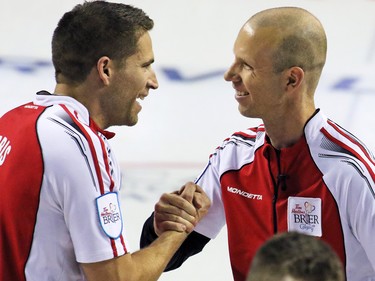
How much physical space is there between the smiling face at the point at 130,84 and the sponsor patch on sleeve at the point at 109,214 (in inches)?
11.2

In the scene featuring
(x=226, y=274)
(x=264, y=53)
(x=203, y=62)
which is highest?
(x=203, y=62)

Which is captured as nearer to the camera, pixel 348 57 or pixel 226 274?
pixel 226 274

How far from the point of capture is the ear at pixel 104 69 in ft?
6.92

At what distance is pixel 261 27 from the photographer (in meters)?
2.30

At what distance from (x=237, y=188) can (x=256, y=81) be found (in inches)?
11.2

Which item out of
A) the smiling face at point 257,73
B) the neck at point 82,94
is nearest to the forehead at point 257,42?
the smiling face at point 257,73

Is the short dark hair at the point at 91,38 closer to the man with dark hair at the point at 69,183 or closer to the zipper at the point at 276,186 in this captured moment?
the man with dark hair at the point at 69,183

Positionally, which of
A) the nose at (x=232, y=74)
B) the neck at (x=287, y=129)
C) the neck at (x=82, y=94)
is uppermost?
the nose at (x=232, y=74)

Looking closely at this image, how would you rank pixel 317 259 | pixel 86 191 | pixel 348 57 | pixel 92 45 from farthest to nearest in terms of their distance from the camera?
pixel 348 57
pixel 92 45
pixel 86 191
pixel 317 259

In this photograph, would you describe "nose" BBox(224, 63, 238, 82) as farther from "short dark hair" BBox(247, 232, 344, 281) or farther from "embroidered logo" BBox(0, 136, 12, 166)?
"short dark hair" BBox(247, 232, 344, 281)

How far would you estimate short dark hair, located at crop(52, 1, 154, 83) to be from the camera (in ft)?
6.89

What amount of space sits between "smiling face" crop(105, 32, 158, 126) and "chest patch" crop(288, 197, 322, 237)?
1.51ft

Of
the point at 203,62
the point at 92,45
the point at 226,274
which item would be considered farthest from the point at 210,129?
the point at 92,45

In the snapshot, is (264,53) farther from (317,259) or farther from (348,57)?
(348,57)
